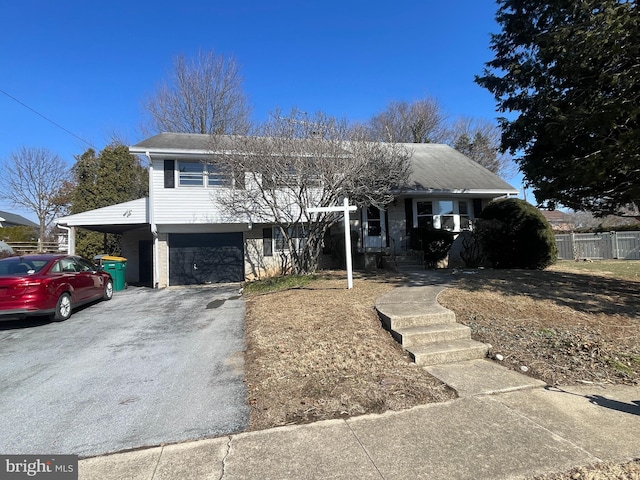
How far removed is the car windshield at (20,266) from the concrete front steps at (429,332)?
25.0ft

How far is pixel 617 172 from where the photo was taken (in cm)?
785

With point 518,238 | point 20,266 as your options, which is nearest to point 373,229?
point 518,238

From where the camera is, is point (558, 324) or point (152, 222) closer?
point (558, 324)

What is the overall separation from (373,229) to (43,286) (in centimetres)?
1120

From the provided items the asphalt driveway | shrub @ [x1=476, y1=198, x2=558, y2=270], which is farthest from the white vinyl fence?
the asphalt driveway

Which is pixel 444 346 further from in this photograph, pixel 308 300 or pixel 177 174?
pixel 177 174

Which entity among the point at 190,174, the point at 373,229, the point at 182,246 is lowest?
the point at 182,246

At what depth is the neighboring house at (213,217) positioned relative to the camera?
1367 centimetres

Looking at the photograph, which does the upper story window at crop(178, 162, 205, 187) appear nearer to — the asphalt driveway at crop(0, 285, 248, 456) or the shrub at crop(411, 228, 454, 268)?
the asphalt driveway at crop(0, 285, 248, 456)

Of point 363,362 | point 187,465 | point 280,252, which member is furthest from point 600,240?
point 187,465

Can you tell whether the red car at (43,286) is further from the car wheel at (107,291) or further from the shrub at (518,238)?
the shrub at (518,238)

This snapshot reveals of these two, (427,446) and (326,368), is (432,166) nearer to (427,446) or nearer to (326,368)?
(326,368)

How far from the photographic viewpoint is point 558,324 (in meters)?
6.21

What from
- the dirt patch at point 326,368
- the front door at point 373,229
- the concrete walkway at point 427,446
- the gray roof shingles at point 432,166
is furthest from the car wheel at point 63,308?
the front door at point 373,229
